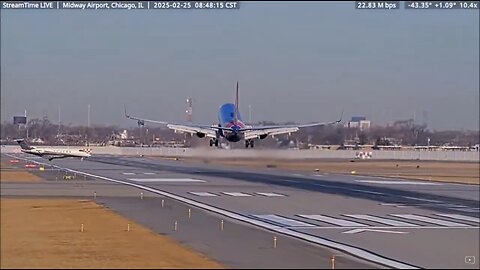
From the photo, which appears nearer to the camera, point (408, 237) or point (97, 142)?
point (408, 237)

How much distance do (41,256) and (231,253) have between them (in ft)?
16.8

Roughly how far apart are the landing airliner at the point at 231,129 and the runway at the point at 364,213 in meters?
3.70

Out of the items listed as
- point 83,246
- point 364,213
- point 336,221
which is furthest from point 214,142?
point 83,246

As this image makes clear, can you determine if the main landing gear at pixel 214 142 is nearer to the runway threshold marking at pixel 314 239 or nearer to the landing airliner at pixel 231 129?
the landing airliner at pixel 231 129

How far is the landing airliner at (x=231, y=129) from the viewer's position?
63.2 m

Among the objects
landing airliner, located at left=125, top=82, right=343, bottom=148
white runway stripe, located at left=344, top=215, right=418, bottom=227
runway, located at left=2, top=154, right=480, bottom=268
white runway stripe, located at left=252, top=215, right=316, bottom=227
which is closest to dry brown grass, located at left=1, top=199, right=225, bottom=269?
runway, located at left=2, top=154, right=480, bottom=268

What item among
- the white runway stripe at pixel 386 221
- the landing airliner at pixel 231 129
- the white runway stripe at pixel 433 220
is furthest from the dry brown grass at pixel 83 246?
the landing airliner at pixel 231 129

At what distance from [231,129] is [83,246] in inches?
1824

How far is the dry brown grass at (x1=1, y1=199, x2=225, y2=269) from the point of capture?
61.7 ft

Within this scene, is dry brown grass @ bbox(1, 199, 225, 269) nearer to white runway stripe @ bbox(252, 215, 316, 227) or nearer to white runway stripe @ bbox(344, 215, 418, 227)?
white runway stripe @ bbox(252, 215, 316, 227)

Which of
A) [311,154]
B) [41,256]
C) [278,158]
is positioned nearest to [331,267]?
[41,256]

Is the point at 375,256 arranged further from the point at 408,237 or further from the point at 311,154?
the point at 311,154

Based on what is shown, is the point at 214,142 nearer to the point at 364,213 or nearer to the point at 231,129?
the point at 231,129

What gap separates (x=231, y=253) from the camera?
2197cm
